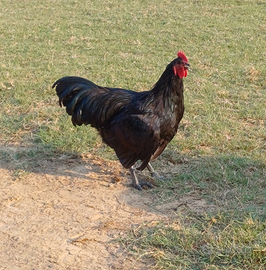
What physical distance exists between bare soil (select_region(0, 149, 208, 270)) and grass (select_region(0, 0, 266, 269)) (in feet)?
0.63

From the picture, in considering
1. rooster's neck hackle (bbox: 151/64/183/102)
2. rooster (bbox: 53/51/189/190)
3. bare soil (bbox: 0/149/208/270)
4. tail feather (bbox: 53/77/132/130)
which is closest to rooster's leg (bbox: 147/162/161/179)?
rooster (bbox: 53/51/189/190)

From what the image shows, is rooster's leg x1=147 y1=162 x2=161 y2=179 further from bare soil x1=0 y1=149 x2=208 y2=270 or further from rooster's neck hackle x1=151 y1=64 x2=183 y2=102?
rooster's neck hackle x1=151 y1=64 x2=183 y2=102

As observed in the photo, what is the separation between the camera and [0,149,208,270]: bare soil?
3.39 m

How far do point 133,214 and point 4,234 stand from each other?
1186 millimetres

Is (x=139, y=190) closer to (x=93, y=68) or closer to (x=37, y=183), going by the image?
(x=37, y=183)

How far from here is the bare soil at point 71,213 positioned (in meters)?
3.39

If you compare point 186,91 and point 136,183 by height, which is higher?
point 186,91

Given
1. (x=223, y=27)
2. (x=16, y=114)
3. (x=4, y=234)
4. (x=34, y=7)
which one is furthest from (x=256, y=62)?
(x=34, y=7)

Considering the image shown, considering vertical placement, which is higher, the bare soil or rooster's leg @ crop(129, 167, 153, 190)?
rooster's leg @ crop(129, 167, 153, 190)

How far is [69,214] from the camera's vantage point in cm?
402

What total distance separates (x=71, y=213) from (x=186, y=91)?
3.70 m

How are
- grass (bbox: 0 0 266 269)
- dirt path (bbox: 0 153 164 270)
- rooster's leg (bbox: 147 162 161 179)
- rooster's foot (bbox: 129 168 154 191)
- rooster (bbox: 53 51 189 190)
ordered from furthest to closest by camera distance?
rooster's leg (bbox: 147 162 161 179)
rooster's foot (bbox: 129 168 154 191)
rooster (bbox: 53 51 189 190)
grass (bbox: 0 0 266 269)
dirt path (bbox: 0 153 164 270)

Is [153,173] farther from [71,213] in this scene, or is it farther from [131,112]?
[71,213]

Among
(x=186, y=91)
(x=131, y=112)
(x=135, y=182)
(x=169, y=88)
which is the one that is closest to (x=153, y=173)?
(x=135, y=182)
